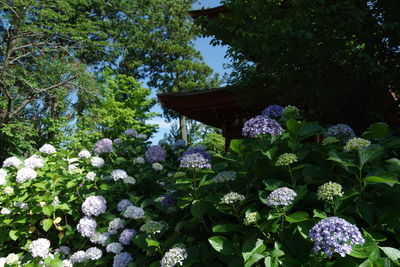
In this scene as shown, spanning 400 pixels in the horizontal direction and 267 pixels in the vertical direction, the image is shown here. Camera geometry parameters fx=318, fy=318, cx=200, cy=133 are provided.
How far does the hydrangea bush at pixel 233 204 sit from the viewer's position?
140 cm

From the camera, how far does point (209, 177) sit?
6.38 feet

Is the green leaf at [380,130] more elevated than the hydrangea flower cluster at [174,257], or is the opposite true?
the green leaf at [380,130]

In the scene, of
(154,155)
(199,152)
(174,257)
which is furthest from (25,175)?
(174,257)

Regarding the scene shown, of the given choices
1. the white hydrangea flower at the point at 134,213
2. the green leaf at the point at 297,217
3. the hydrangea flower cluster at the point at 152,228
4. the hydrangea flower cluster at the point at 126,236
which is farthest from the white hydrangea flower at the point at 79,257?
the green leaf at the point at 297,217

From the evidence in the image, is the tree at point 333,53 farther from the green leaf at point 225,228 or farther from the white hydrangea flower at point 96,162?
the green leaf at point 225,228

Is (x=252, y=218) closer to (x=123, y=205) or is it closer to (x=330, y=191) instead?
(x=330, y=191)

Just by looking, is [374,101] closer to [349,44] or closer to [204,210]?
[349,44]

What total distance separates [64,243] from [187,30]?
2211 centimetres

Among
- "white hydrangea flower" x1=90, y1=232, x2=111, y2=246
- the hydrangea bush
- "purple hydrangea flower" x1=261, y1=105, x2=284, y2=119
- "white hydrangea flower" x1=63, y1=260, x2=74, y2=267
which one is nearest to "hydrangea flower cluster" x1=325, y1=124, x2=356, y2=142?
the hydrangea bush

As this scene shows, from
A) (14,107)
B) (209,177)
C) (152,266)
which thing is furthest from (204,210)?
(14,107)

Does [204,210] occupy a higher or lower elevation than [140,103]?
lower

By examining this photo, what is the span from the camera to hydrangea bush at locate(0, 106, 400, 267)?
1404 millimetres

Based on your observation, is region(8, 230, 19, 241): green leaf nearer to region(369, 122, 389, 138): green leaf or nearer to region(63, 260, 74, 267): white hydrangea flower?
region(63, 260, 74, 267): white hydrangea flower

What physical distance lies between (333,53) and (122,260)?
A: 8.99ft
